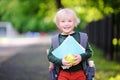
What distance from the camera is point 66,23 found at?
6.05 meters

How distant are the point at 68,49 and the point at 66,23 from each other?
1.11ft

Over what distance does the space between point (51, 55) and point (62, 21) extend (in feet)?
1.51

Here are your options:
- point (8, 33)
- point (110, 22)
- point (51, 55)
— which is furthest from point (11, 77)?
point (8, 33)

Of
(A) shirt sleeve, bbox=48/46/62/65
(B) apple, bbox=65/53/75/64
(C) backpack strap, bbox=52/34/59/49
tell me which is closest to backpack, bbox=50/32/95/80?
(C) backpack strap, bbox=52/34/59/49

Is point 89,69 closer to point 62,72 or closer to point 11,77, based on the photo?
point 62,72

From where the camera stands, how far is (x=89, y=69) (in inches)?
243

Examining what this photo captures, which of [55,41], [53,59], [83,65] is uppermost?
[55,41]

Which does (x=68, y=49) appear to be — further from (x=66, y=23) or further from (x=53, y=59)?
(x=66, y=23)

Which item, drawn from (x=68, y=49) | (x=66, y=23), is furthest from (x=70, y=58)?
(x=66, y=23)

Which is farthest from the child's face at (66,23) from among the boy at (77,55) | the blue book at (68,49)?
the blue book at (68,49)

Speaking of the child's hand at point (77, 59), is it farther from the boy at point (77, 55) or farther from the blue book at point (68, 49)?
the blue book at point (68, 49)

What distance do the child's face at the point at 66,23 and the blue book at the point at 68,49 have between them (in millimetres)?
103

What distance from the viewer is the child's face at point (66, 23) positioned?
6027 mm

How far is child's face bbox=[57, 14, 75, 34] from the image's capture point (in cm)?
603
